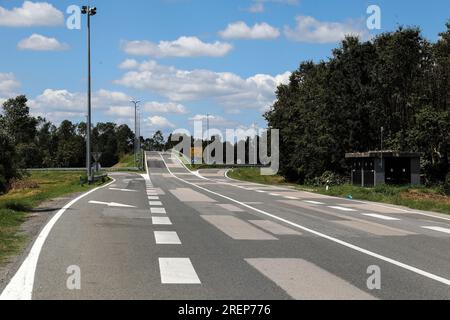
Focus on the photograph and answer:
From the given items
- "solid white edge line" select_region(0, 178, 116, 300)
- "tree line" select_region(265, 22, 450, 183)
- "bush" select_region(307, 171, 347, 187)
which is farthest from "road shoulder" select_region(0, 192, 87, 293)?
"tree line" select_region(265, 22, 450, 183)

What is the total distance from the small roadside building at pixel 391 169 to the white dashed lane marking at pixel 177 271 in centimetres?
3459

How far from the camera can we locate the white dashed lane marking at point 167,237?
12.3m

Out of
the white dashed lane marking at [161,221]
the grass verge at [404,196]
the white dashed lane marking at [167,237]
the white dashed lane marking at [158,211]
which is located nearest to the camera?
the white dashed lane marking at [167,237]

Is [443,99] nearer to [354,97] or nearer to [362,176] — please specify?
[354,97]

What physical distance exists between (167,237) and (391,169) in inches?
1315

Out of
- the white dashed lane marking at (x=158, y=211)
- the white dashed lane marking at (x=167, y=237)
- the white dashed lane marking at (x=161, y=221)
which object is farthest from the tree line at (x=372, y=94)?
the white dashed lane marking at (x=167, y=237)

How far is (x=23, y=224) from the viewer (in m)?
15.7

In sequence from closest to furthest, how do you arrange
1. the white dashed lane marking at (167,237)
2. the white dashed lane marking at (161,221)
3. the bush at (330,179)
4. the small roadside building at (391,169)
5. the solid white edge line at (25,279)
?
the solid white edge line at (25,279), the white dashed lane marking at (167,237), the white dashed lane marking at (161,221), the small roadside building at (391,169), the bush at (330,179)

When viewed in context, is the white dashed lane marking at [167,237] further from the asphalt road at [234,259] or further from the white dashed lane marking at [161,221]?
the white dashed lane marking at [161,221]

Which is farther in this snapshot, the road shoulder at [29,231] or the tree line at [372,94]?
the tree line at [372,94]

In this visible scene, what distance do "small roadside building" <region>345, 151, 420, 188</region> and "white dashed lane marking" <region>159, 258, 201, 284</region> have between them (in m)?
34.6

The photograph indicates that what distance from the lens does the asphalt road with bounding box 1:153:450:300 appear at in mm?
7570

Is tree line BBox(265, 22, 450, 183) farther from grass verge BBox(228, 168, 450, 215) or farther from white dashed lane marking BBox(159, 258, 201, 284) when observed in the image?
white dashed lane marking BBox(159, 258, 201, 284)
